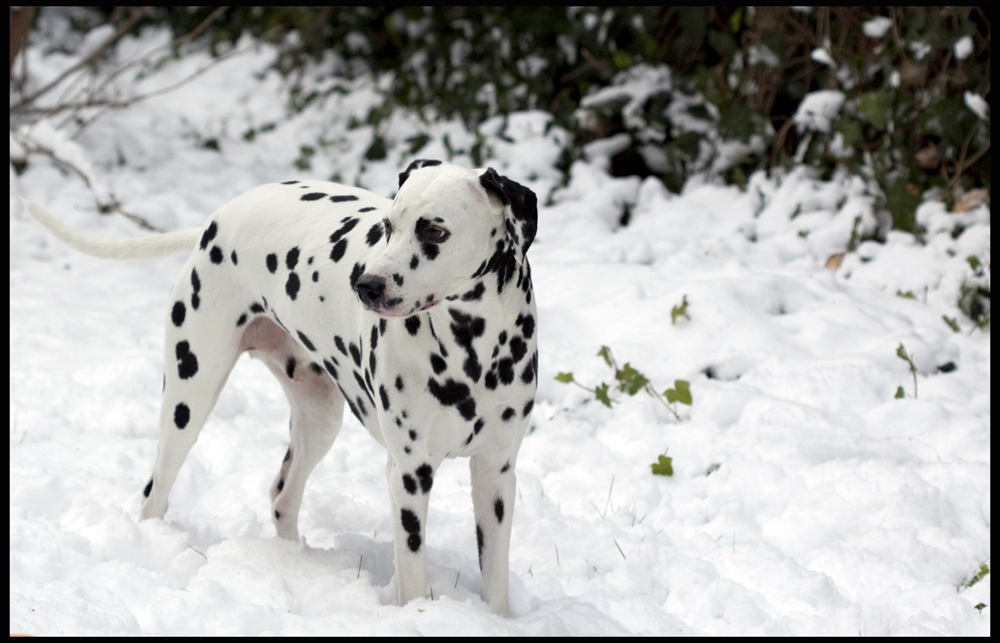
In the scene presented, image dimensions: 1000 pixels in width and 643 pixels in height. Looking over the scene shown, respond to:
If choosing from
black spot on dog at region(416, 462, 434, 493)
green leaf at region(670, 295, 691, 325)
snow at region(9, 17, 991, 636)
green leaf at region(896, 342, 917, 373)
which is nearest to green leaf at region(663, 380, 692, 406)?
snow at region(9, 17, 991, 636)

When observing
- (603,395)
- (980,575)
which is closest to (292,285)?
(603,395)

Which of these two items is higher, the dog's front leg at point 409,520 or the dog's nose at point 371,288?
the dog's nose at point 371,288

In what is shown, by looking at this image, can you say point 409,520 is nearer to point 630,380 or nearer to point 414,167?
point 414,167

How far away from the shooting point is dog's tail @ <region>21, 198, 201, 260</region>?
10.8 feet

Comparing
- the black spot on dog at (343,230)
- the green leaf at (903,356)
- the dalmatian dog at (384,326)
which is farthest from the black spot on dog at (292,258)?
→ the green leaf at (903,356)

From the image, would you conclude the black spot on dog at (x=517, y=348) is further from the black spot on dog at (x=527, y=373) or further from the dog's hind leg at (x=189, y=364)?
the dog's hind leg at (x=189, y=364)

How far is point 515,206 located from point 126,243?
1.72 m

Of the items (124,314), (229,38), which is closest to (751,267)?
(124,314)

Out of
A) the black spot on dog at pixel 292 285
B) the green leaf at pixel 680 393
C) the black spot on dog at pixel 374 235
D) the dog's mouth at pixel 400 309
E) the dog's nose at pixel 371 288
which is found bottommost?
the green leaf at pixel 680 393

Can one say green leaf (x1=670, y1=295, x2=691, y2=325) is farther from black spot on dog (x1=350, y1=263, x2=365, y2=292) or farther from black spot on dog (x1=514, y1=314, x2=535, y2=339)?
black spot on dog (x1=350, y1=263, x2=365, y2=292)

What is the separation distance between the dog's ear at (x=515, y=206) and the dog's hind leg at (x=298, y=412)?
1.16 m

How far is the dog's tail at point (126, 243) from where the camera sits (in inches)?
129

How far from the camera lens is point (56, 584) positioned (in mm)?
2701

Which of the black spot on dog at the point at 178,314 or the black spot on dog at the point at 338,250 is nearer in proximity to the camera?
the black spot on dog at the point at 338,250
